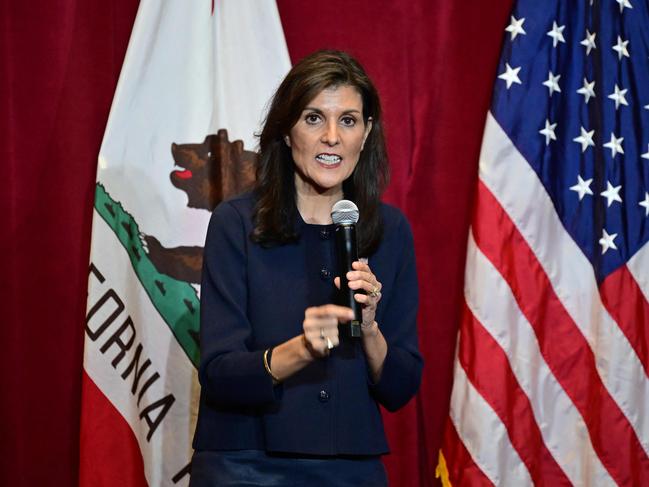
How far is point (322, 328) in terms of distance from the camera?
5.09 ft

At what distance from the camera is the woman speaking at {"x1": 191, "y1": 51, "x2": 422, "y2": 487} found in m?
1.77

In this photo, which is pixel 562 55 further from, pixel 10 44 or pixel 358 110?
pixel 10 44

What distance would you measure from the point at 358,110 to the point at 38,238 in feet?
4.73

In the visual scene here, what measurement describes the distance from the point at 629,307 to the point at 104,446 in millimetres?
1872

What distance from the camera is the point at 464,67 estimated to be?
3.19 metres

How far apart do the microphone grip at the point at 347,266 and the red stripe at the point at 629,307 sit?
1712 mm

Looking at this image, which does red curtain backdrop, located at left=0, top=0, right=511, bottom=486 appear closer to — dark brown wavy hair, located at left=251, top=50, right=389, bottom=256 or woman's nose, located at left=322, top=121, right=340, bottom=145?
dark brown wavy hair, located at left=251, top=50, right=389, bottom=256

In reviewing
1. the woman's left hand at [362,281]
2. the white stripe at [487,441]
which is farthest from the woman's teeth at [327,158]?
the white stripe at [487,441]

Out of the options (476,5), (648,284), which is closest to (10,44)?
(476,5)

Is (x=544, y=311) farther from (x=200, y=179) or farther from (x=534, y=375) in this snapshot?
(x=200, y=179)

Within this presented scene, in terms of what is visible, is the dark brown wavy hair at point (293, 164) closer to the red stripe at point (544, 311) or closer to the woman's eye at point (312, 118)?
the woman's eye at point (312, 118)

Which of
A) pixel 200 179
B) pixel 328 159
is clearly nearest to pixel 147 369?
pixel 200 179

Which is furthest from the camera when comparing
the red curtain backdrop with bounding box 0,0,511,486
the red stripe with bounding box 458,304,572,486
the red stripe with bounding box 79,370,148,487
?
the red stripe with bounding box 458,304,572,486

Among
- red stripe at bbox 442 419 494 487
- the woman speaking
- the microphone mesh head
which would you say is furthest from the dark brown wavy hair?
red stripe at bbox 442 419 494 487
